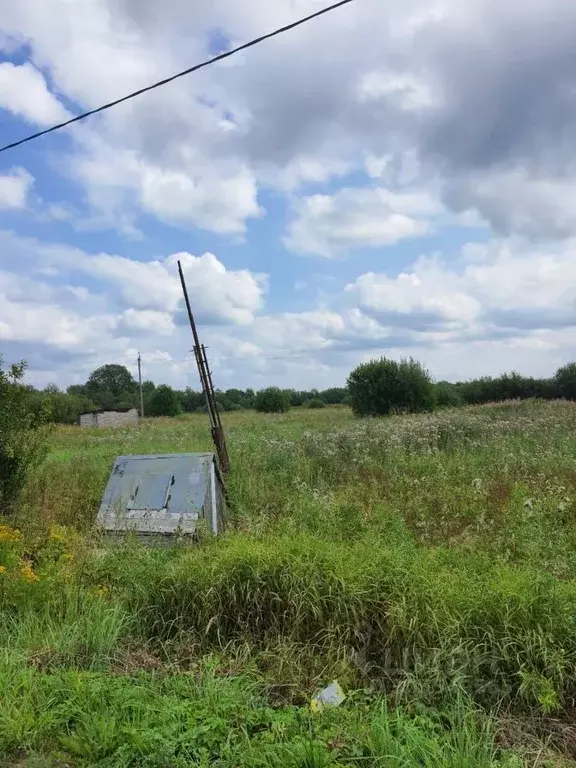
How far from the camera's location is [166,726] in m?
2.91

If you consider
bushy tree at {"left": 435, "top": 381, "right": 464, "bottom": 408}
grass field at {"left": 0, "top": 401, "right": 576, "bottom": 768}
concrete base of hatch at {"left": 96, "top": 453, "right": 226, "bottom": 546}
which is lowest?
grass field at {"left": 0, "top": 401, "right": 576, "bottom": 768}

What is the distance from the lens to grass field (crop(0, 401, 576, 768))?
286 cm

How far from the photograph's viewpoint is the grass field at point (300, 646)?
286 centimetres

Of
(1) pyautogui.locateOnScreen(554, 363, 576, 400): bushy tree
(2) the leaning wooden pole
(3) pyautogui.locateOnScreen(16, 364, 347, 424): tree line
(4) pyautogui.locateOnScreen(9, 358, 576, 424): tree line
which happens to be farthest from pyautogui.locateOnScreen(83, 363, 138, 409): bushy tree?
(2) the leaning wooden pole

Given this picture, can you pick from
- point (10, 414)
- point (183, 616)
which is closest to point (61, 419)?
point (10, 414)

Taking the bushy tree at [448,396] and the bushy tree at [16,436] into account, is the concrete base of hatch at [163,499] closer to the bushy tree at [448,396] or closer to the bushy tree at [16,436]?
the bushy tree at [16,436]

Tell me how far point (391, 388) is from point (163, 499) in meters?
29.7

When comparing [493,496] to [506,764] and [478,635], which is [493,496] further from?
[506,764]

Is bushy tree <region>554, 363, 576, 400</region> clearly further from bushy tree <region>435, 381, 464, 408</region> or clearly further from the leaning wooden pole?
the leaning wooden pole

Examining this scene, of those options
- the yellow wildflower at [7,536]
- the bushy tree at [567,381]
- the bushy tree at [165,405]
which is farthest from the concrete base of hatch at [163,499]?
the bushy tree at [165,405]

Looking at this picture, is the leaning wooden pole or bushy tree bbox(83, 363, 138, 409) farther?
bushy tree bbox(83, 363, 138, 409)

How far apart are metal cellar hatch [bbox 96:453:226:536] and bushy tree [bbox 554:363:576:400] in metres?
42.0

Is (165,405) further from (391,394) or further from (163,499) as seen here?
(163,499)

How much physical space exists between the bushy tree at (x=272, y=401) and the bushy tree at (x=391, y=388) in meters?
19.1
